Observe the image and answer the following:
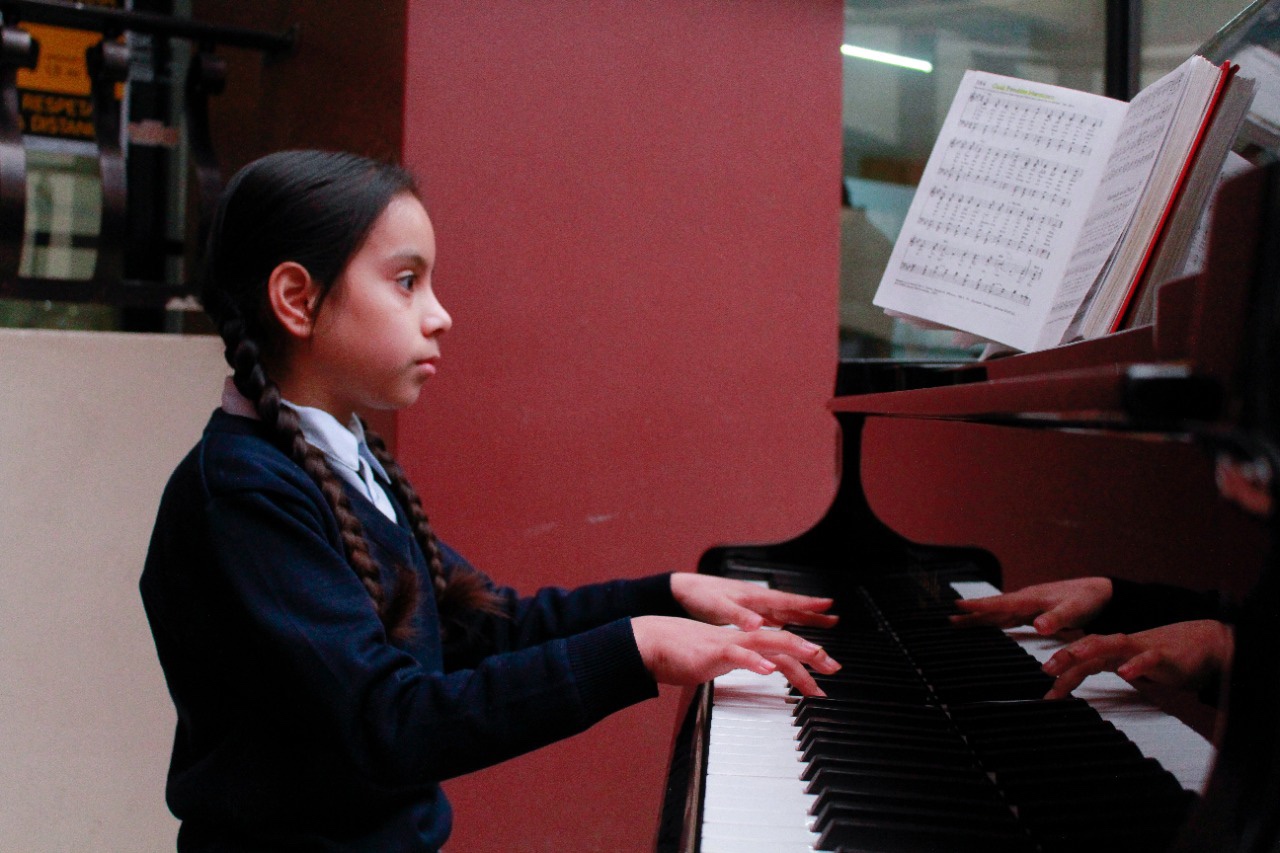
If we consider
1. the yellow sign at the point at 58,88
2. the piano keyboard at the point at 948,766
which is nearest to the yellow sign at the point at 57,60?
the yellow sign at the point at 58,88

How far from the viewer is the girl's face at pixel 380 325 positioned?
1152 millimetres

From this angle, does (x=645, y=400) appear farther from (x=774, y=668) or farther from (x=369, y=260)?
(x=774, y=668)

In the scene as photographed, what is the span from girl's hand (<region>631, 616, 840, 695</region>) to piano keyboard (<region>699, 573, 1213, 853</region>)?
0.14 ft

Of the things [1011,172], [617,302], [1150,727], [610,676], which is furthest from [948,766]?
[617,302]

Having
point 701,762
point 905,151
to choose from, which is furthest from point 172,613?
point 905,151

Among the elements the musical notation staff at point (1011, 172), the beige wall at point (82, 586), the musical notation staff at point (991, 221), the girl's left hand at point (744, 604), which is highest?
the musical notation staff at point (1011, 172)

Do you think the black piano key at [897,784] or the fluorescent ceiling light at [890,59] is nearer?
the black piano key at [897,784]

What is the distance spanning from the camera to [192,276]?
2.32 meters

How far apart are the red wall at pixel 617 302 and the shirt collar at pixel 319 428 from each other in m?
0.65

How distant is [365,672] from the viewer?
0.97 m

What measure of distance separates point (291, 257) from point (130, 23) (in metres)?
1.25

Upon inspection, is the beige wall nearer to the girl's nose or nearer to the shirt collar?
the shirt collar

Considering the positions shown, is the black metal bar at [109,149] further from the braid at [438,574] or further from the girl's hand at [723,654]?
the girl's hand at [723,654]

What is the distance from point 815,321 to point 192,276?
53.1 inches
